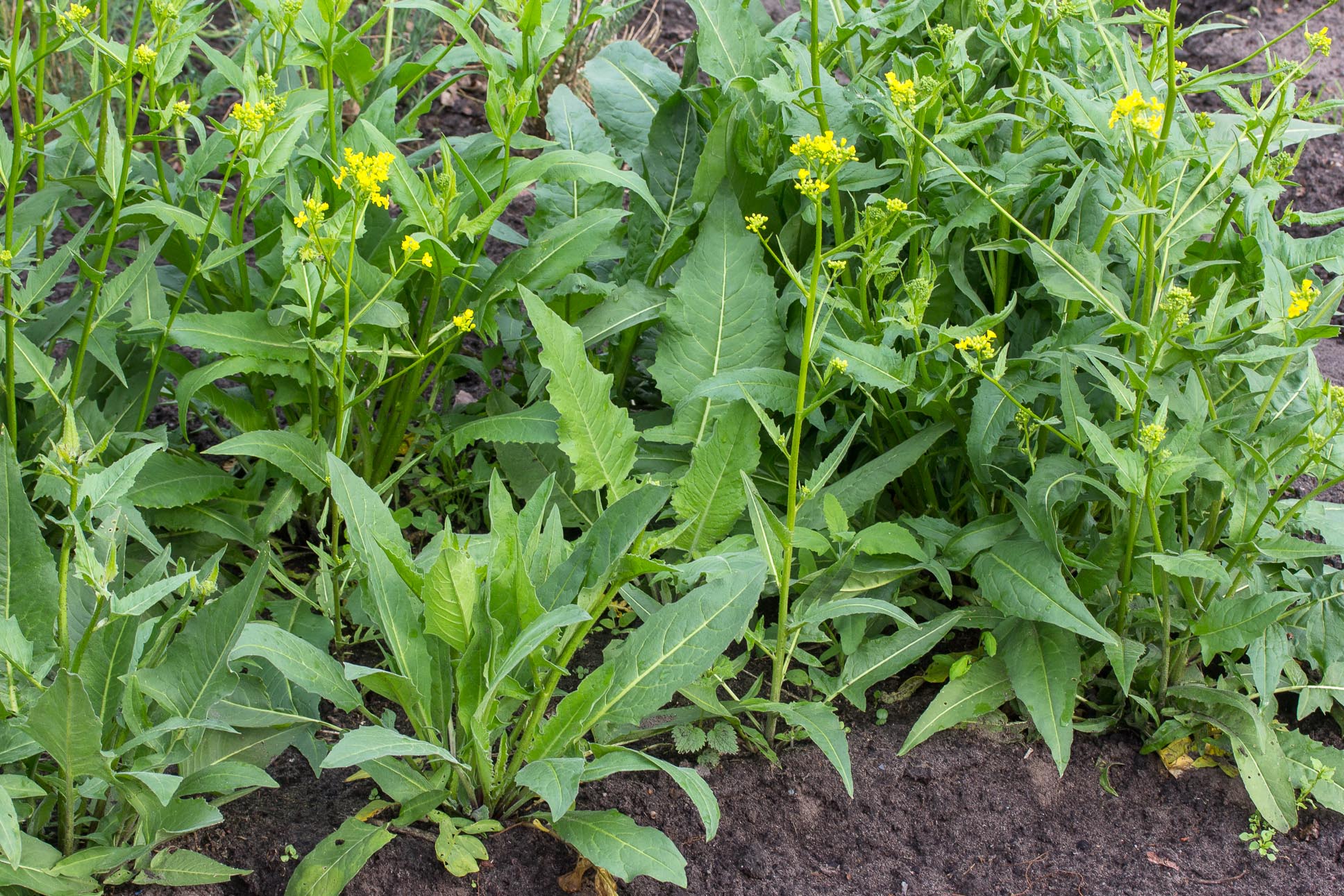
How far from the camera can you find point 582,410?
254cm

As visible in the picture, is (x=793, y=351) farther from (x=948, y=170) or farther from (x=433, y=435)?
(x=433, y=435)

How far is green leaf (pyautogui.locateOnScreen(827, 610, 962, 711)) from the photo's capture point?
245cm

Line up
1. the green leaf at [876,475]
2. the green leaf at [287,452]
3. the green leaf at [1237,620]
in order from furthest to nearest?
the green leaf at [876,475] < the green leaf at [287,452] < the green leaf at [1237,620]

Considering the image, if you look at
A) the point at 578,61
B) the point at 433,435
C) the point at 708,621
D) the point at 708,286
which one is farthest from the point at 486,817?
the point at 578,61

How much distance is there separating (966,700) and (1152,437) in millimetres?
741

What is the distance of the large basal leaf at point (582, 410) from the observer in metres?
2.52

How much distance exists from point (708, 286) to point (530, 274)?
44 centimetres

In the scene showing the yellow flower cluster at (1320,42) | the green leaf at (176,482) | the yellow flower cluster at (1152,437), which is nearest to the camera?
the yellow flower cluster at (1152,437)

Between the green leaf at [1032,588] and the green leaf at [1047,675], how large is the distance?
0.05 meters

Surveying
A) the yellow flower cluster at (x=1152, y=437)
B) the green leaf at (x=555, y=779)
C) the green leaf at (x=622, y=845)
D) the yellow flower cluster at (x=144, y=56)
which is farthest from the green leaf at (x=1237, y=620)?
the yellow flower cluster at (x=144, y=56)

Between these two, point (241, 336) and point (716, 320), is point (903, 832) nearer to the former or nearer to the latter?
point (716, 320)

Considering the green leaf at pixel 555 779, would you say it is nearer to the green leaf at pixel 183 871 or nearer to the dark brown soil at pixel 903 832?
the dark brown soil at pixel 903 832

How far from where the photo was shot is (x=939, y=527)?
2617 millimetres

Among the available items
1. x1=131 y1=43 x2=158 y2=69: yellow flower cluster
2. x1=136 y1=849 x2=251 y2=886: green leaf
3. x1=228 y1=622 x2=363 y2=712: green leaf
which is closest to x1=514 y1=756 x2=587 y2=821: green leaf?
x1=228 y1=622 x2=363 y2=712: green leaf
